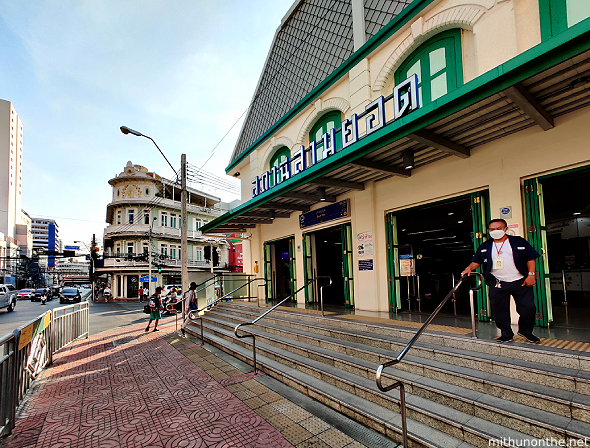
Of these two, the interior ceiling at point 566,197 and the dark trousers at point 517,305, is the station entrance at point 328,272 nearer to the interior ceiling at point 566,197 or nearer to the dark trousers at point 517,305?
the interior ceiling at point 566,197

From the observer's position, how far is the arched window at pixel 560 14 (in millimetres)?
5672

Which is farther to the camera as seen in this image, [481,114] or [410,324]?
[410,324]

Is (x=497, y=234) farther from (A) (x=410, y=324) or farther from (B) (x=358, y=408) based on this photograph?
(B) (x=358, y=408)

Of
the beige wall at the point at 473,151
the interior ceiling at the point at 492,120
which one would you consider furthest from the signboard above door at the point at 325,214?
the interior ceiling at the point at 492,120

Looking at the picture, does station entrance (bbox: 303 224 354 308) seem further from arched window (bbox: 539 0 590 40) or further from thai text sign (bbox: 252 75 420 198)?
arched window (bbox: 539 0 590 40)

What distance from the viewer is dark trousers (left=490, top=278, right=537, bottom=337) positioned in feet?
14.5

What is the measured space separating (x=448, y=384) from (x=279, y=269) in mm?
11725

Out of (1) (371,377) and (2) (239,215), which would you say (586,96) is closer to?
(1) (371,377)

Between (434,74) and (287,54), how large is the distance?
767cm

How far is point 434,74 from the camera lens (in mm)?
7930

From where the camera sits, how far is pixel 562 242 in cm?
1191

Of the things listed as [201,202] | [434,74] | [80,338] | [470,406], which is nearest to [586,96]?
[434,74]

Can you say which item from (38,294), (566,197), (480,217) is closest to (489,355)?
(480,217)

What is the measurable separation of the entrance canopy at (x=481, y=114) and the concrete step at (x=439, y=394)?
3.64 meters
